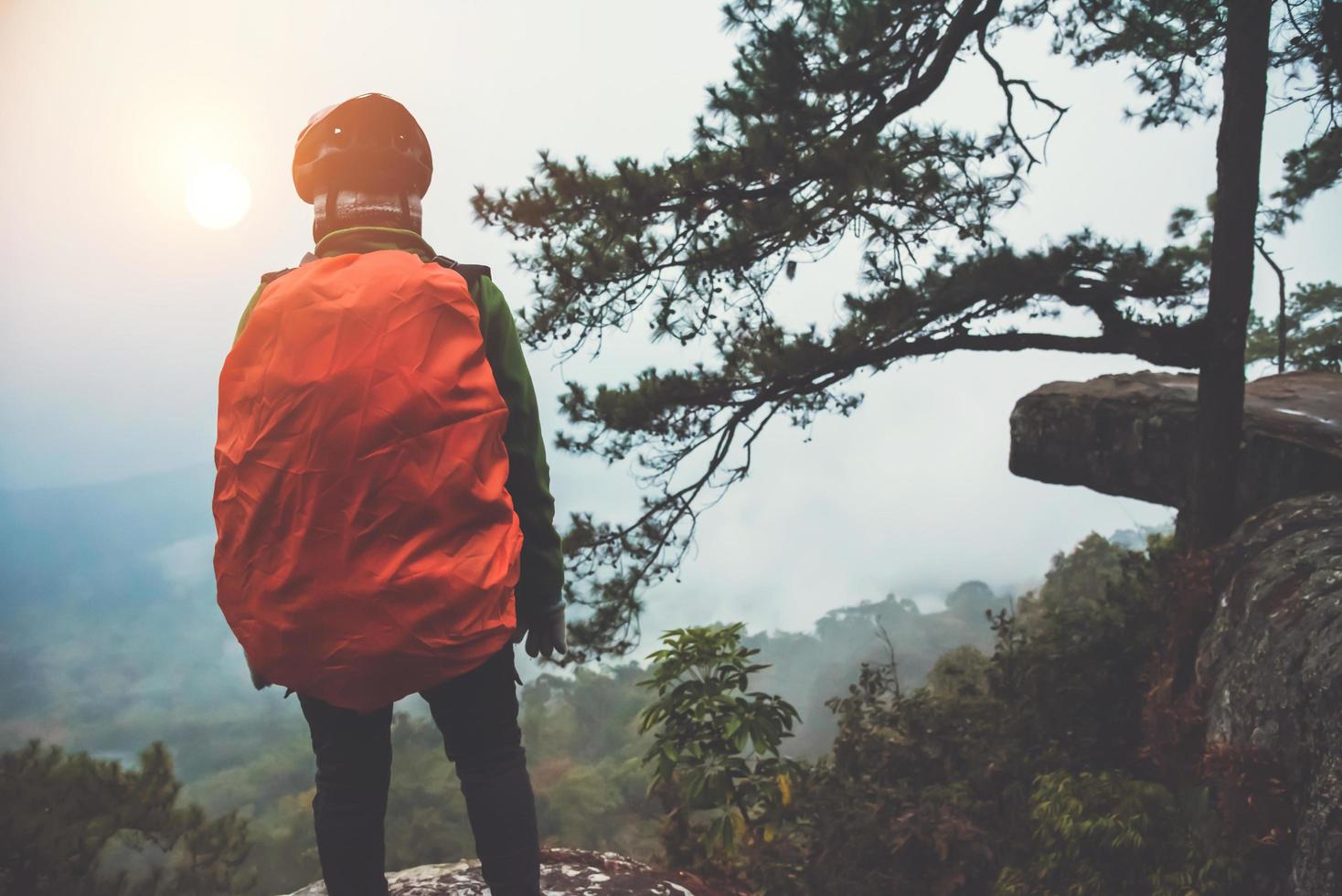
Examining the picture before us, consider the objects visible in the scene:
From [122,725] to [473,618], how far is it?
7.57 metres

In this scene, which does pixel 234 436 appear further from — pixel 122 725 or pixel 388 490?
pixel 122 725

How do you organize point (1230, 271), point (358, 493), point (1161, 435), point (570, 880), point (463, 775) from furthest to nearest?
1. point (1161, 435)
2. point (1230, 271)
3. point (570, 880)
4. point (463, 775)
5. point (358, 493)

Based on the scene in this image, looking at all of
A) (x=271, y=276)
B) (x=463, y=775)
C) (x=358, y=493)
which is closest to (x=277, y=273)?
(x=271, y=276)

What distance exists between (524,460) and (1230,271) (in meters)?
3.93

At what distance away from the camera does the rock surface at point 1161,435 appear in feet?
13.4

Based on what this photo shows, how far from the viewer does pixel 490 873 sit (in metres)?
1.59

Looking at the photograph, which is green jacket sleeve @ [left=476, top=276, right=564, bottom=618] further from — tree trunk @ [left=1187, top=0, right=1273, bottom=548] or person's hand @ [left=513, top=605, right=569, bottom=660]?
tree trunk @ [left=1187, top=0, right=1273, bottom=548]

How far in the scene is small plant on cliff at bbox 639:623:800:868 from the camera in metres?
3.41

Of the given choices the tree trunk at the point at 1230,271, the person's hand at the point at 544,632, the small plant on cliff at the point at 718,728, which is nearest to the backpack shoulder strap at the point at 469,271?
the person's hand at the point at 544,632

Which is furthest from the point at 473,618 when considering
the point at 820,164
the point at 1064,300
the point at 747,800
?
the point at 1064,300

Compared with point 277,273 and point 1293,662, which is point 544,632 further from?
point 1293,662

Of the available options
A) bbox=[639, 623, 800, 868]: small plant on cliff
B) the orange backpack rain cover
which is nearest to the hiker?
the orange backpack rain cover

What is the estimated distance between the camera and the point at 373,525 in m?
1.37

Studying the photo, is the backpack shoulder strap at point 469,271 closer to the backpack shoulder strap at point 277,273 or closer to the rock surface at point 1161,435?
the backpack shoulder strap at point 277,273
